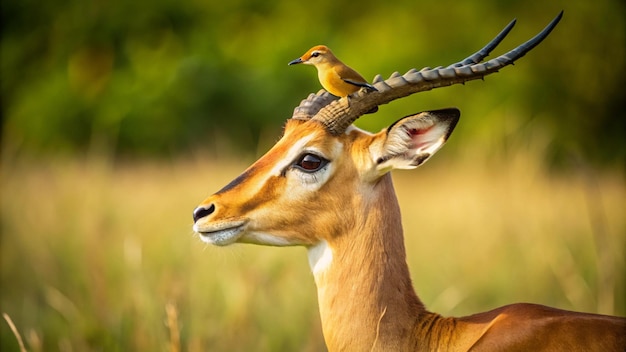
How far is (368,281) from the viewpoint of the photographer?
4020 millimetres

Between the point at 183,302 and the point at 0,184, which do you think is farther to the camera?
the point at 0,184

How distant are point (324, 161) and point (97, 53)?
22.2 metres

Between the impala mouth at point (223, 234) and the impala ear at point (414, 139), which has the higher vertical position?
the impala ear at point (414, 139)

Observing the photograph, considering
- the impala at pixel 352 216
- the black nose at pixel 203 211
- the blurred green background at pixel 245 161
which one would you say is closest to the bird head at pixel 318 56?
the impala at pixel 352 216

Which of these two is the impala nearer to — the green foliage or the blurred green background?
the blurred green background

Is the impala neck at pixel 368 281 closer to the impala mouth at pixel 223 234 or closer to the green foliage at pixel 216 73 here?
the impala mouth at pixel 223 234

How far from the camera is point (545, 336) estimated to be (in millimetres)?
3586

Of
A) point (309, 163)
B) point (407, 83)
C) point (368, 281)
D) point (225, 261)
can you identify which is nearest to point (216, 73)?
point (225, 261)

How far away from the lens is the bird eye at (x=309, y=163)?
4098 millimetres

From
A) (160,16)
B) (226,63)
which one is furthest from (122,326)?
(160,16)

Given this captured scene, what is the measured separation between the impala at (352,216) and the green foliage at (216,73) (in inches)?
611

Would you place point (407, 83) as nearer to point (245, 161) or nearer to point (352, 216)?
point (352, 216)

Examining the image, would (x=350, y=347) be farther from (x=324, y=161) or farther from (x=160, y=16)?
(x=160, y=16)

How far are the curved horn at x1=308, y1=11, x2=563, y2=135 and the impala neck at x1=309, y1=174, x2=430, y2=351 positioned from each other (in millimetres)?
416
